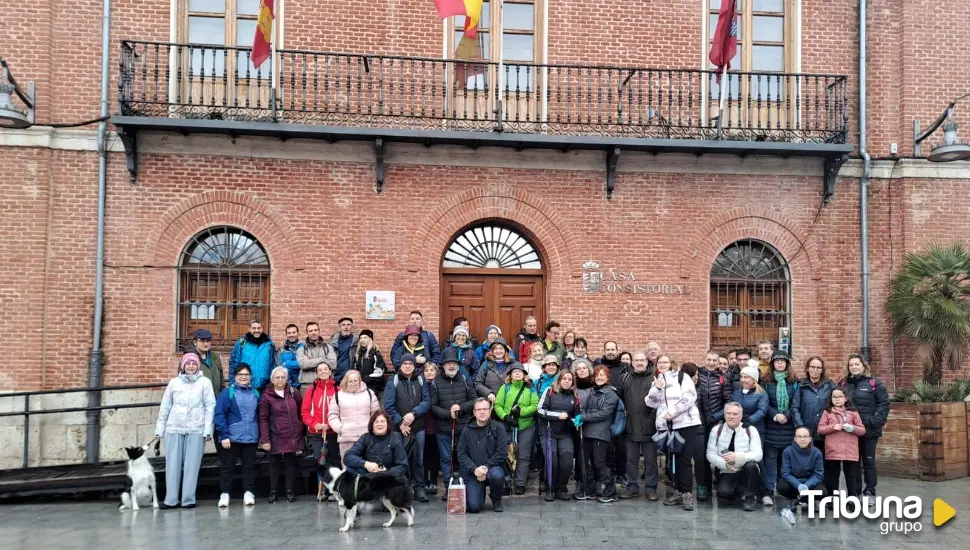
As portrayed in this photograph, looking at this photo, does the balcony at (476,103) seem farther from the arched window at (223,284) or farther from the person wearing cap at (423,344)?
the person wearing cap at (423,344)

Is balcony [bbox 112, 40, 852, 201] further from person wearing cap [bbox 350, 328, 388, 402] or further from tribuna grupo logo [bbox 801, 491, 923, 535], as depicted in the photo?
tribuna grupo logo [bbox 801, 491, 923, 535]

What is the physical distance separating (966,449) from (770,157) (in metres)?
5.29

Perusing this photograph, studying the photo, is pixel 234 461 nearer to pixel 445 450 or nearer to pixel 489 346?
pixel 445 450

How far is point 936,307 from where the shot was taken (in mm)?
12781

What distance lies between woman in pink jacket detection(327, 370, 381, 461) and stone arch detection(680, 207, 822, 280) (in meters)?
6.20

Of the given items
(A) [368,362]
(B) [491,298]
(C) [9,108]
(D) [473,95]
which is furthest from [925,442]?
(C) [9,108]

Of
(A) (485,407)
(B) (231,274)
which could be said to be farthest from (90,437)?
(A) (485,407)

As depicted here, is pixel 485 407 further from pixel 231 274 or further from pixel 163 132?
pixel 163 132

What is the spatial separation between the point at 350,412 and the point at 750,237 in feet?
24.9

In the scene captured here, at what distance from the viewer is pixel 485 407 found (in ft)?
31.0

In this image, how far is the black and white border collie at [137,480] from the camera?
9578 millimetres

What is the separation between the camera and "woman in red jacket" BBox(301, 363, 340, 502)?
32.6 feet

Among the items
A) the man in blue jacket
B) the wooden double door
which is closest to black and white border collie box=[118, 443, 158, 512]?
the man in blue jacket

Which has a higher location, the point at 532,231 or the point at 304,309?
the point at 532,231
